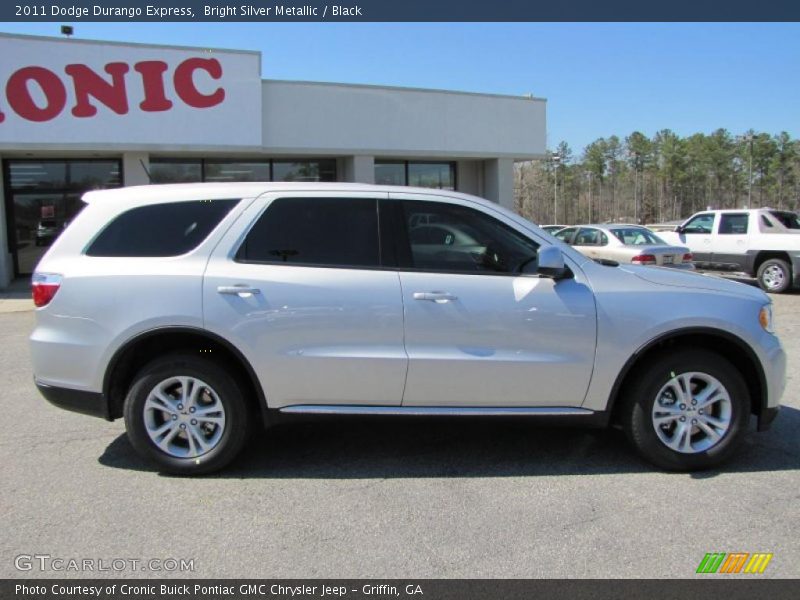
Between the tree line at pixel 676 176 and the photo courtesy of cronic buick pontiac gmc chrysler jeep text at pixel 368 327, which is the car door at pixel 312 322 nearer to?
the photo courtesy of cronic buick pontiac gmc chrysler jeep text at pixel 368 327

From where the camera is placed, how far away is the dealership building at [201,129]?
14.2 m

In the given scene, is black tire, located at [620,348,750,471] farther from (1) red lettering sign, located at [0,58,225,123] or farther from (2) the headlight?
(1) red lettering sign, located at [0,58,225,123]

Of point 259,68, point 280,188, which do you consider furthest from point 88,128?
point 280,188

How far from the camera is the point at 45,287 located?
4145 mm

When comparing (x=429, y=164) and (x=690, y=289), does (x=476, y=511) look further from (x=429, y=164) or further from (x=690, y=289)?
(x=429, y=164)

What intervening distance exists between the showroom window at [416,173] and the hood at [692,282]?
14179 millimetres

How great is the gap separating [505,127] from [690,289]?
594 inches

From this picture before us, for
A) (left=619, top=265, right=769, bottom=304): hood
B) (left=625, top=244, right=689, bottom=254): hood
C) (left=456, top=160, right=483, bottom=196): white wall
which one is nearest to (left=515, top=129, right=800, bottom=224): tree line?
(left=456, top=160, right=483, bottom=196): white wall

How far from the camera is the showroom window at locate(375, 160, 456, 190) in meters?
18.5

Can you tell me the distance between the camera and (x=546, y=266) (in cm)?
390

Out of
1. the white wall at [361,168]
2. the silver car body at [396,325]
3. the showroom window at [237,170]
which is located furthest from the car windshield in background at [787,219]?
the silver car body at [396,325]

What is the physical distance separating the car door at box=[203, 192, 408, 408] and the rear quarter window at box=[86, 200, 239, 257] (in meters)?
0.24

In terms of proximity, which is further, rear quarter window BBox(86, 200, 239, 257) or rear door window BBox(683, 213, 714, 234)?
rear door window BBox(683, 213, 714, 234)
